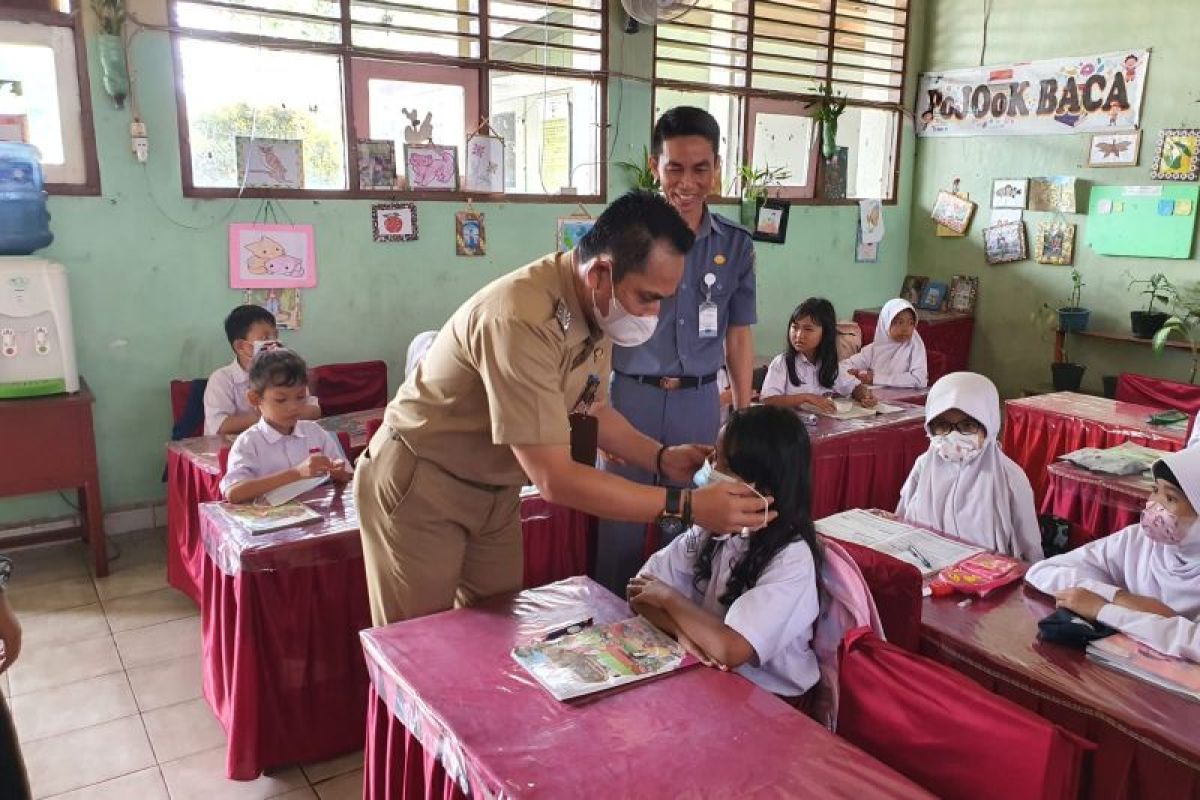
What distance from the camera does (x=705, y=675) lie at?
1483 mm

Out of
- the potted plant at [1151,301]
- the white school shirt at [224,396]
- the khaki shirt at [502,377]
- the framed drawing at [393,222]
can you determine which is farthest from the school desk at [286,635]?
the potted plant at [1151,301]

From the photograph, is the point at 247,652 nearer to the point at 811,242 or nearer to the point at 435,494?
the point at 435,494

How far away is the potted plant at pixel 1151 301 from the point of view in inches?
219

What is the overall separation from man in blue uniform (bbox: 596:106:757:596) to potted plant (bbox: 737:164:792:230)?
343cm

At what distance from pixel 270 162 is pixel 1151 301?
5.44 meters

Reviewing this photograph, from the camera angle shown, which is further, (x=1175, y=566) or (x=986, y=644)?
(x=1175, y=566)

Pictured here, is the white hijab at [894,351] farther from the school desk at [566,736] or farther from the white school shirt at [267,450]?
the school desk at [566,736]

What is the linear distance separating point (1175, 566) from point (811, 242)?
4.75 meters

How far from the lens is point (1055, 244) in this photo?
6211mm

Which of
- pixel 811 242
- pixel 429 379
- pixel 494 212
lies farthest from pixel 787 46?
pixel 429 379

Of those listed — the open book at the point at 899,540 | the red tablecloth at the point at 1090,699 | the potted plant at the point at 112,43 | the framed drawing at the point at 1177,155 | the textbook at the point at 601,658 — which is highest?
the potted plant at the point at 112,43

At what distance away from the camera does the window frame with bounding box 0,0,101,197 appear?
361 cm

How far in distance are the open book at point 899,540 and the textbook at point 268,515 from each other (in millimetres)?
1352

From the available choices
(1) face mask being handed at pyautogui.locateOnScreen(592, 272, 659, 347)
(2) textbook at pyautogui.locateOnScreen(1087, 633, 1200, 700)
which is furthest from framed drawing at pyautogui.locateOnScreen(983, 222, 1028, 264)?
(1) face mask being handed at pyautogui.locateOnScreen(592, 272, 659, 347)
